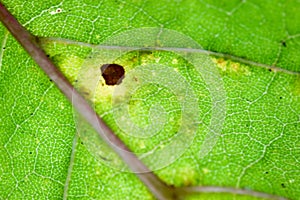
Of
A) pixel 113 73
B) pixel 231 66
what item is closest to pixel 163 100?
pixel 113 73

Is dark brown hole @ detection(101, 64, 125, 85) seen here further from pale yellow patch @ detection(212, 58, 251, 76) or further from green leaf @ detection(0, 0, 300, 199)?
pale yellow patch @ detection(212, 58, 251, 76)

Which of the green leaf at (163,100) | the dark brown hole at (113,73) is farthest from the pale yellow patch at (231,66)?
the dark brown hole at (113,73)

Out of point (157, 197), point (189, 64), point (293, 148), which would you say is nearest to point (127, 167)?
point (157, 197)

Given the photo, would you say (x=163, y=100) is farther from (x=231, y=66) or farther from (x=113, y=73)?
(x=231, y=66)

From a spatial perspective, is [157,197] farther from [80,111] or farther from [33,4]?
[33,4]

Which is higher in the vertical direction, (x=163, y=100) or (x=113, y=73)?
(x=113, y=73)

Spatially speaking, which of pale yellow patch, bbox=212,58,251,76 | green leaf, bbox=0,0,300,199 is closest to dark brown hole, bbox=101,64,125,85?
green leaf, bbox=0,0,300,199

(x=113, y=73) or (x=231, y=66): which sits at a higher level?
(x=113, y=73)

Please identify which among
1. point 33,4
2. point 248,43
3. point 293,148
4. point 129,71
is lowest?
point 293,148
